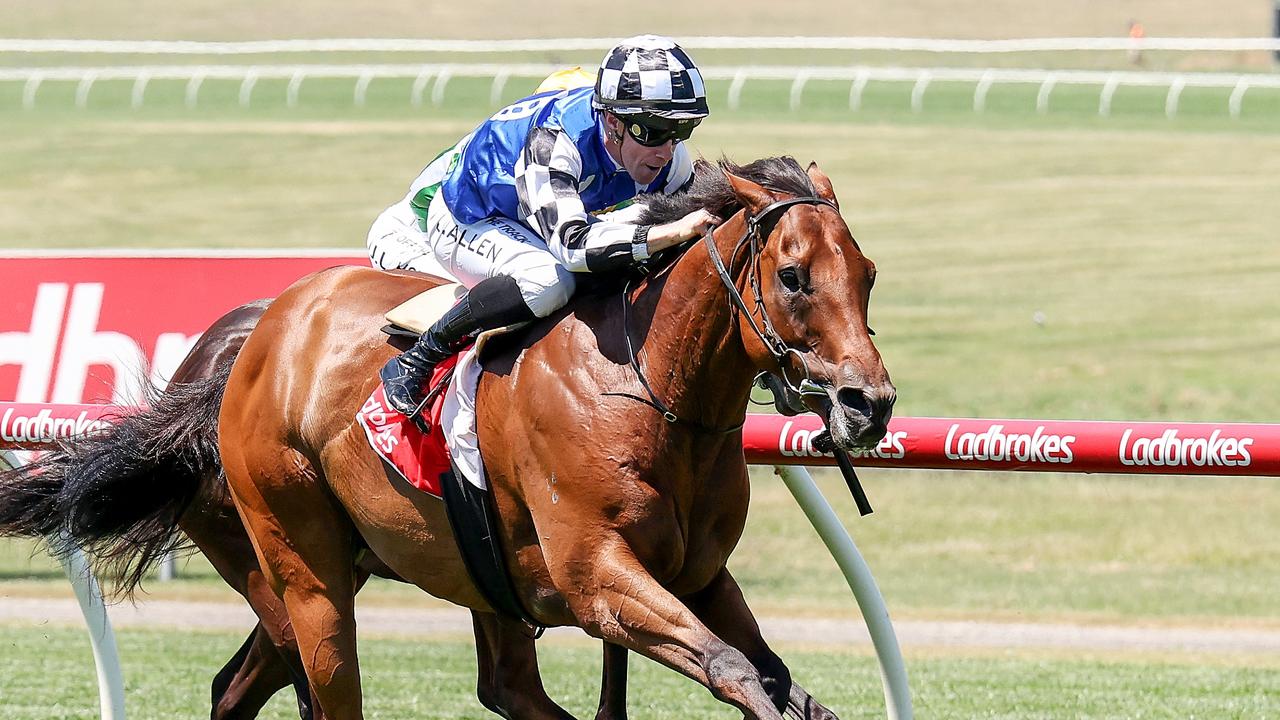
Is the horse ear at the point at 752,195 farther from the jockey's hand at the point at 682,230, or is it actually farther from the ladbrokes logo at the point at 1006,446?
the ladbrokes logo at the point at 1006,446

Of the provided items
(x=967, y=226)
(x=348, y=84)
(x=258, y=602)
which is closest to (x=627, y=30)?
(x=348, y=84)

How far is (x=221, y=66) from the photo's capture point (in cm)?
3784

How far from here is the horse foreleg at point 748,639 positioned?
155 inches

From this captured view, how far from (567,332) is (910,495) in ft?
32.7

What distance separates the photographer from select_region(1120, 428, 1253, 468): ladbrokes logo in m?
4.70

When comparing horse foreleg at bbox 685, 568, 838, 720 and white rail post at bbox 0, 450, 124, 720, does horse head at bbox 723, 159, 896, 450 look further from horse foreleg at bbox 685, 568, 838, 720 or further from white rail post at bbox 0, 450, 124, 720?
white rail post at bbox 0, 450, 124, 720

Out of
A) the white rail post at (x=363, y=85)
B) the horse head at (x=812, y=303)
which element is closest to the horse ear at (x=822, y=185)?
the horse head at (x=812, y=303)

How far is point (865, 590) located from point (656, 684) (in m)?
2.40

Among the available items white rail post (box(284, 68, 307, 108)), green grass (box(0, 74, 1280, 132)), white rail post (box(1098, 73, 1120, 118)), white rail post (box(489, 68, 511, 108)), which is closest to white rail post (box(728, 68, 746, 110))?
green grass (box(0, 74, 1280, 132))

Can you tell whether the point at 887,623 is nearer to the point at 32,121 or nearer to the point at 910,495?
the point at 910,495

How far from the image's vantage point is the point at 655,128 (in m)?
4.16

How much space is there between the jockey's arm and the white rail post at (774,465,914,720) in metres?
1.26

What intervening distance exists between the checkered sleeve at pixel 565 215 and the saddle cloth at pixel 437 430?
31 centimetres

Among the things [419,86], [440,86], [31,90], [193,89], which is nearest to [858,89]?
[440,86]
